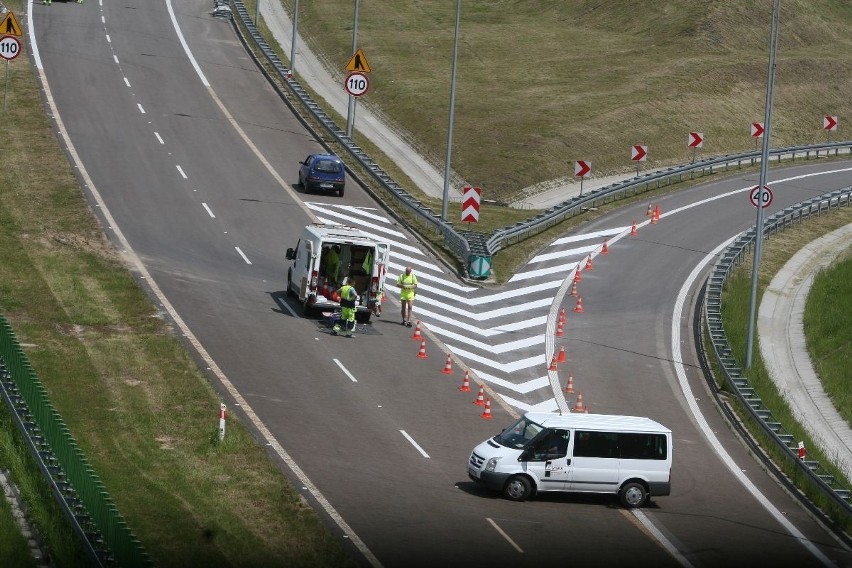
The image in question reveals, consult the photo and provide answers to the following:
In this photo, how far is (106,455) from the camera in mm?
28047

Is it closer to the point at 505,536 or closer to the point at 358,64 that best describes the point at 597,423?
the point at 505,536

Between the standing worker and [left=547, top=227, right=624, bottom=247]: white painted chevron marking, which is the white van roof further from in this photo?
[left=547, top=227, right=624, bottom=247]: white painted chevron marking

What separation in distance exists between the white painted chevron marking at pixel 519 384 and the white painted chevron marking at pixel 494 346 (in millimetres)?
2502

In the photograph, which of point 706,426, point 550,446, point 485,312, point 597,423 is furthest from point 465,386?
point 485,312

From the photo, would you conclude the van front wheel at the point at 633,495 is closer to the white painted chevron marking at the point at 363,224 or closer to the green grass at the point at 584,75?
the white painted chevron marking at the point at 363,224

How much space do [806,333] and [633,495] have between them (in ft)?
68.5

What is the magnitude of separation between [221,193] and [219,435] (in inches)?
990

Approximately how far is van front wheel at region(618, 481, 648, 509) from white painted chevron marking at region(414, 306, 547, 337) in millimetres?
13764

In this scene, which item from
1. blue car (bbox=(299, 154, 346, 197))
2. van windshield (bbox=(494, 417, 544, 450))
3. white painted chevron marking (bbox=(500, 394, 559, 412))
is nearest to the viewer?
van windshield (bbox=(494, 417, 544, 450))

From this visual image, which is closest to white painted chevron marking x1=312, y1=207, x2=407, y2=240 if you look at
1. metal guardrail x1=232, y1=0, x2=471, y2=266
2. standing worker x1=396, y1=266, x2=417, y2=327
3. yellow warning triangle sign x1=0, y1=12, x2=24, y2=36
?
metal guardrail x1=232, y1=0, x2=471, y2=266

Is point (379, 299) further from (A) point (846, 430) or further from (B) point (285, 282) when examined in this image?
(A) point (846, 430)

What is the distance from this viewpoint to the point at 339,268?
40406 mm

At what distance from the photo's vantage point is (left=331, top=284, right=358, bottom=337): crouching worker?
3866cm

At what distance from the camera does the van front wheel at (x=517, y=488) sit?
91.9 ft
